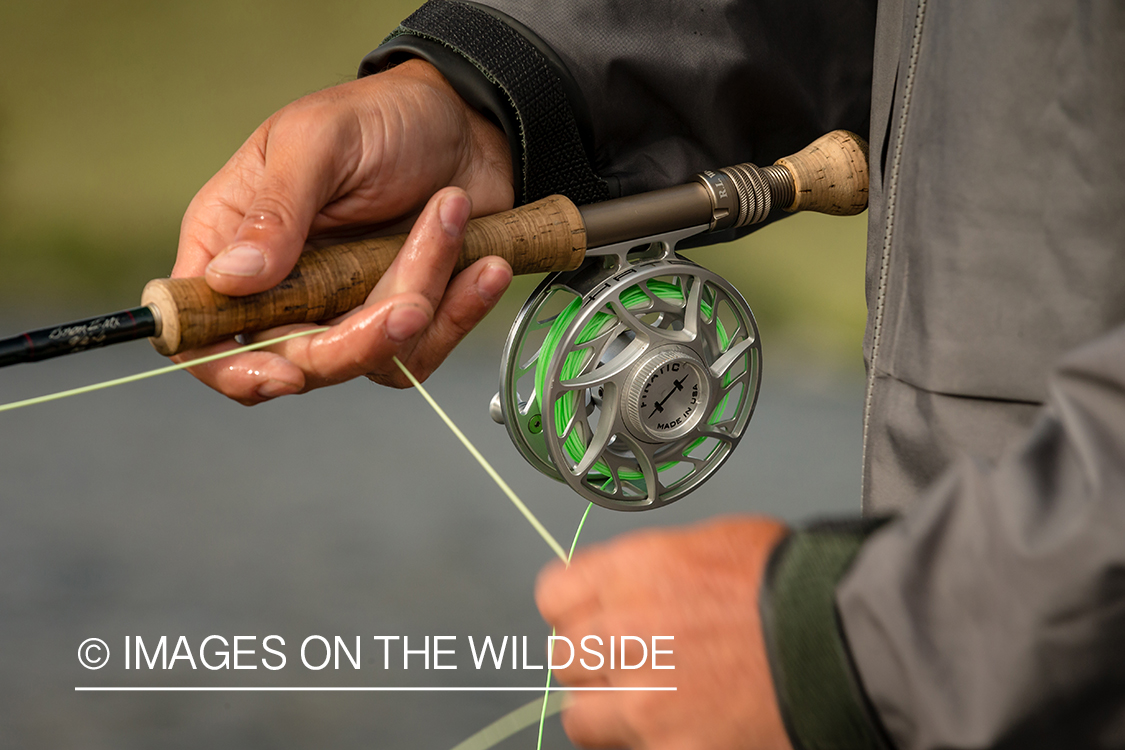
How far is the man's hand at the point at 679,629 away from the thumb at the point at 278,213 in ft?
1.34

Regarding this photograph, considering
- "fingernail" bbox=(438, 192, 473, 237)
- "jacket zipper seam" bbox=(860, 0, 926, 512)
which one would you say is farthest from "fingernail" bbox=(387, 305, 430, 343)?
"jacket zipper seam" bbox=(860, 0, 926, 512)

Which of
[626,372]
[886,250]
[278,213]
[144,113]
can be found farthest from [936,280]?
[144,113]

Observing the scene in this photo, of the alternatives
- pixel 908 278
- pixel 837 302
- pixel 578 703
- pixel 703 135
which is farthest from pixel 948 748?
pixel 837 302

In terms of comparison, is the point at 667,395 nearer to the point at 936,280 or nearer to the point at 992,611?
the point at 936,280

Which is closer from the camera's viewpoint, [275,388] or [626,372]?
[275,388]

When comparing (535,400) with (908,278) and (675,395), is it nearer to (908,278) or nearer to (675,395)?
(675,395)

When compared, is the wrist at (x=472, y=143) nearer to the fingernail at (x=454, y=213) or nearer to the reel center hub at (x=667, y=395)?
the fingernail at (x=454, y=213)

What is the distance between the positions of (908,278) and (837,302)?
2951 mm

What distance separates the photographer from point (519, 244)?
3.24 ft

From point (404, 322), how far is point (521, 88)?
298mm

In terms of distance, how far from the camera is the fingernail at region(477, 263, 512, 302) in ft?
3.16

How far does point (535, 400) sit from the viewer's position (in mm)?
1038

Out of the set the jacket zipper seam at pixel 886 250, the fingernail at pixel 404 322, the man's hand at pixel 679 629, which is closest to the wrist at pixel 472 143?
the fingernail at pixel 404 322

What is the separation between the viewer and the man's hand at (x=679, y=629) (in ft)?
1.70
